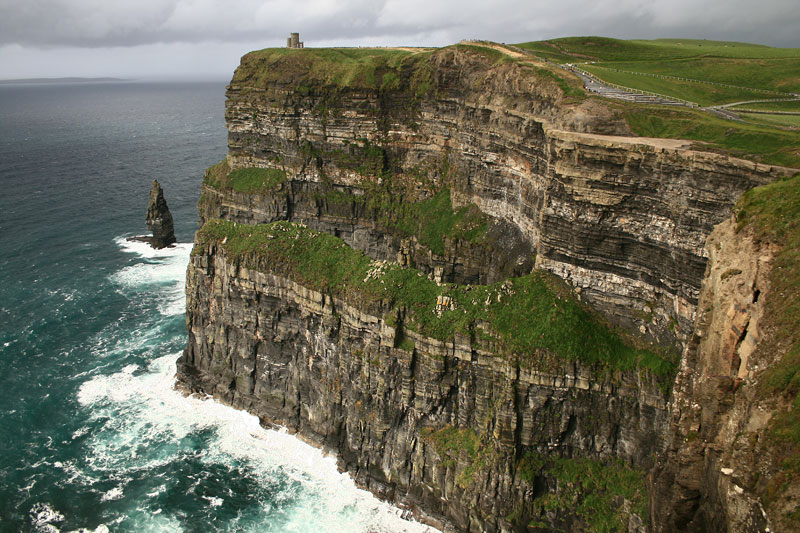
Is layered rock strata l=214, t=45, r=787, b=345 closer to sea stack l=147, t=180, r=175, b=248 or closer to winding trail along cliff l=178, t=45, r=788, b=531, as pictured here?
winding trail along cliff l=178, t=45, r=788, b=531

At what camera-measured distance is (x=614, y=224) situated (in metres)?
37.5

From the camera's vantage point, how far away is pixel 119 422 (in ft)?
163

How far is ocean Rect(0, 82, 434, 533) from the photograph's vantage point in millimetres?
40719

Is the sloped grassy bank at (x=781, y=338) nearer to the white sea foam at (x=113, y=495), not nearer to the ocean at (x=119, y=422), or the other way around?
the ocean at (x=119, y=422)

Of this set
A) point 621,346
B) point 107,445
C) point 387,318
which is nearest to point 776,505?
point 621,346

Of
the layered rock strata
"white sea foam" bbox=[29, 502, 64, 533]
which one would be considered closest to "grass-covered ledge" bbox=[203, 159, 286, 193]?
the layered rock strata

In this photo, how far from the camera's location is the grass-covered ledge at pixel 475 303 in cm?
3662

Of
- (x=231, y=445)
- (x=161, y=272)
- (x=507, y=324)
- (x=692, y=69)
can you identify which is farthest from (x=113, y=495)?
(x=692, y=69)

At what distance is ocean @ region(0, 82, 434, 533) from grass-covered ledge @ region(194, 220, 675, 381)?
41.6 ft

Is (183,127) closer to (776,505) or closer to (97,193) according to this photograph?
(97,193)

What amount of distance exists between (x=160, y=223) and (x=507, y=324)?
6257cm

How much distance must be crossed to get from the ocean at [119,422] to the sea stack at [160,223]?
1.63 metres

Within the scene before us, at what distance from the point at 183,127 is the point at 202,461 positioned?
165330mm

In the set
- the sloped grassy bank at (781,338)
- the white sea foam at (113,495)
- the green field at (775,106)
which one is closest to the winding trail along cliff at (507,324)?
the sloped grassy bank at (781,338)
